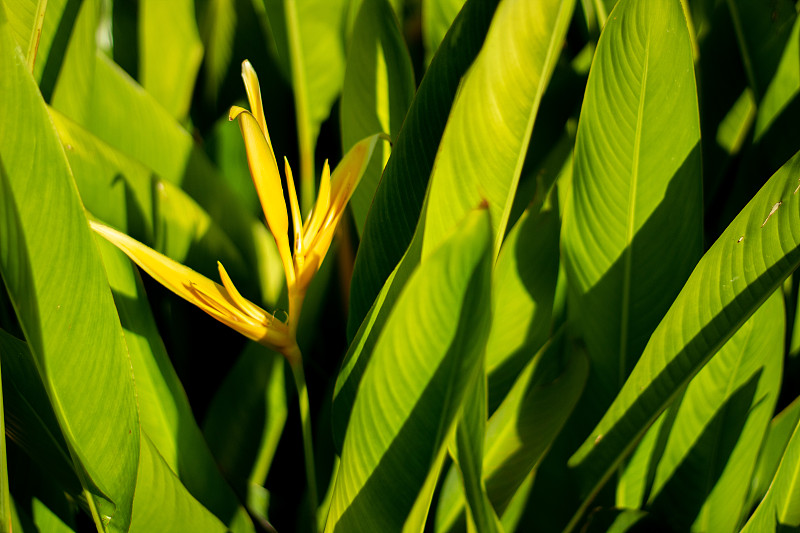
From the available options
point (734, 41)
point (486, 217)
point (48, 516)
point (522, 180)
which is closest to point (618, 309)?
point (522, 180)

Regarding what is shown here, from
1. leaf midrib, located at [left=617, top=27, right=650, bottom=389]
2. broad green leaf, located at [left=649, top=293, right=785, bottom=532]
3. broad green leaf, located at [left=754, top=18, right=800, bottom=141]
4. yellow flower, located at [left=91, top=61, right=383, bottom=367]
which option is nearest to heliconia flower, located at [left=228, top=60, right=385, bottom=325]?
yellow flower, located at [left=91, top=61, right=383, bottom=367]

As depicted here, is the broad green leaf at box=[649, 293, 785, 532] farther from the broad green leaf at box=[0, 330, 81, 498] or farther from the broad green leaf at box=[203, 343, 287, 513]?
the broad green leaf at box=[0, 330, 81, 498]

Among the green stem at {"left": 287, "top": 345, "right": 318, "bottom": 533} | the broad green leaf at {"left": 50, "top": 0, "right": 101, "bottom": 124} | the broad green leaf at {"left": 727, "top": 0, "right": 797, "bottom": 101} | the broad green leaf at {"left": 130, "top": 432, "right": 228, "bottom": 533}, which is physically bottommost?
the broad green leaf at {"left": 130, "top": 432, "right": 228, "bottom": 533}

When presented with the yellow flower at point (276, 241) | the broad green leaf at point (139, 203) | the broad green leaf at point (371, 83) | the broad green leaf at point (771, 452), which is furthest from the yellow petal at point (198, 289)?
the broad green leaf at point (771, 452)

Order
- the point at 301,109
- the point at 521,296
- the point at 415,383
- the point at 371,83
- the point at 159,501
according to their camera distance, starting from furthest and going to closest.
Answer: the point at 301,109
the point at 371,83
the point at 521,296
the point at 159,501
the point at 415,383

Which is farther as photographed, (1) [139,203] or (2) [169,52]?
(2) [169,52]

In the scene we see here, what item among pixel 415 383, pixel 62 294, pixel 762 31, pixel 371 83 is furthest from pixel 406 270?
pixel 762 31

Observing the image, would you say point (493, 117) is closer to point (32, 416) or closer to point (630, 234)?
point (630, 234)
